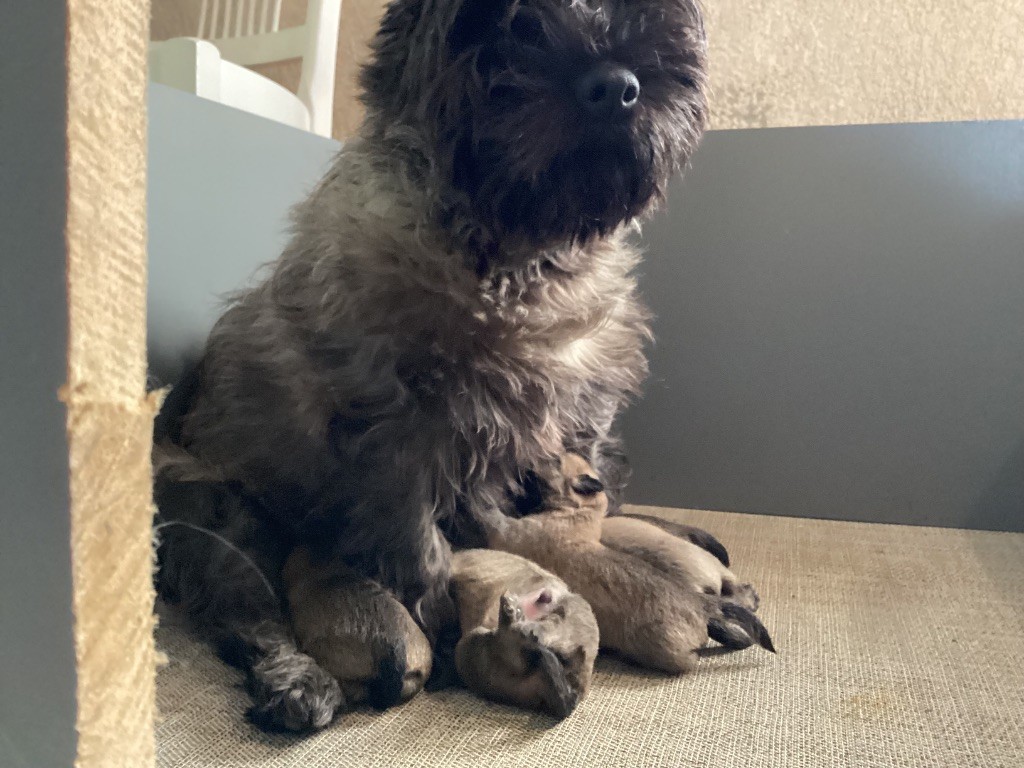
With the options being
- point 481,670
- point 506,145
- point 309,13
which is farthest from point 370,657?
point 309,13

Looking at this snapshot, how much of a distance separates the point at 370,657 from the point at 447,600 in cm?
14

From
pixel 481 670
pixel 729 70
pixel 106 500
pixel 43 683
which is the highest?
pixel 729 70

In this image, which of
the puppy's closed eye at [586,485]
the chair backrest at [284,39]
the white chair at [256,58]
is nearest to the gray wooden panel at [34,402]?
the puppy's closed eye at [586,485]

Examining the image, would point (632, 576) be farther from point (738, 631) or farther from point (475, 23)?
point (475, 23)

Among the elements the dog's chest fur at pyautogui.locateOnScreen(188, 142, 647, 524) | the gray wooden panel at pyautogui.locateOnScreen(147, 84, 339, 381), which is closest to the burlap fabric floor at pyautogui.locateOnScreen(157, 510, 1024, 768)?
the dog's chest fur at pyautogui.locateOnScreen(188, 142, 647, 524)

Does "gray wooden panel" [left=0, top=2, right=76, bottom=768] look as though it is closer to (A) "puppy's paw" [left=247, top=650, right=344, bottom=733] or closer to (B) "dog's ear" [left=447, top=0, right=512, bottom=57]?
(A) "puppy's paw" [left=247, top=650, right=344, bottom=733]

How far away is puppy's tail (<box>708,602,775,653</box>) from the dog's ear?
30.3 inches

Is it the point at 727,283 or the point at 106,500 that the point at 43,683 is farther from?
the point at 727,283

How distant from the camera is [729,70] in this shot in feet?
7.05

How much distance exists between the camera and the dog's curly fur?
3.14 feet

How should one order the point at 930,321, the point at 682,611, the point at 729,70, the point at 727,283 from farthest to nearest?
1. the point at 729,70
2. the point at 727,283
3. the point at 930,321
4. the point at 682,611

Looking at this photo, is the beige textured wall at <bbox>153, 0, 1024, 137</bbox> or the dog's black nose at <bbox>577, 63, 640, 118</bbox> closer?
the dog's black nose at <bbox>577, 63, 640, 118</bbox>

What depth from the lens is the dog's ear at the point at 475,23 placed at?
3.14ft

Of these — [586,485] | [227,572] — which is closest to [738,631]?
[586,485]
